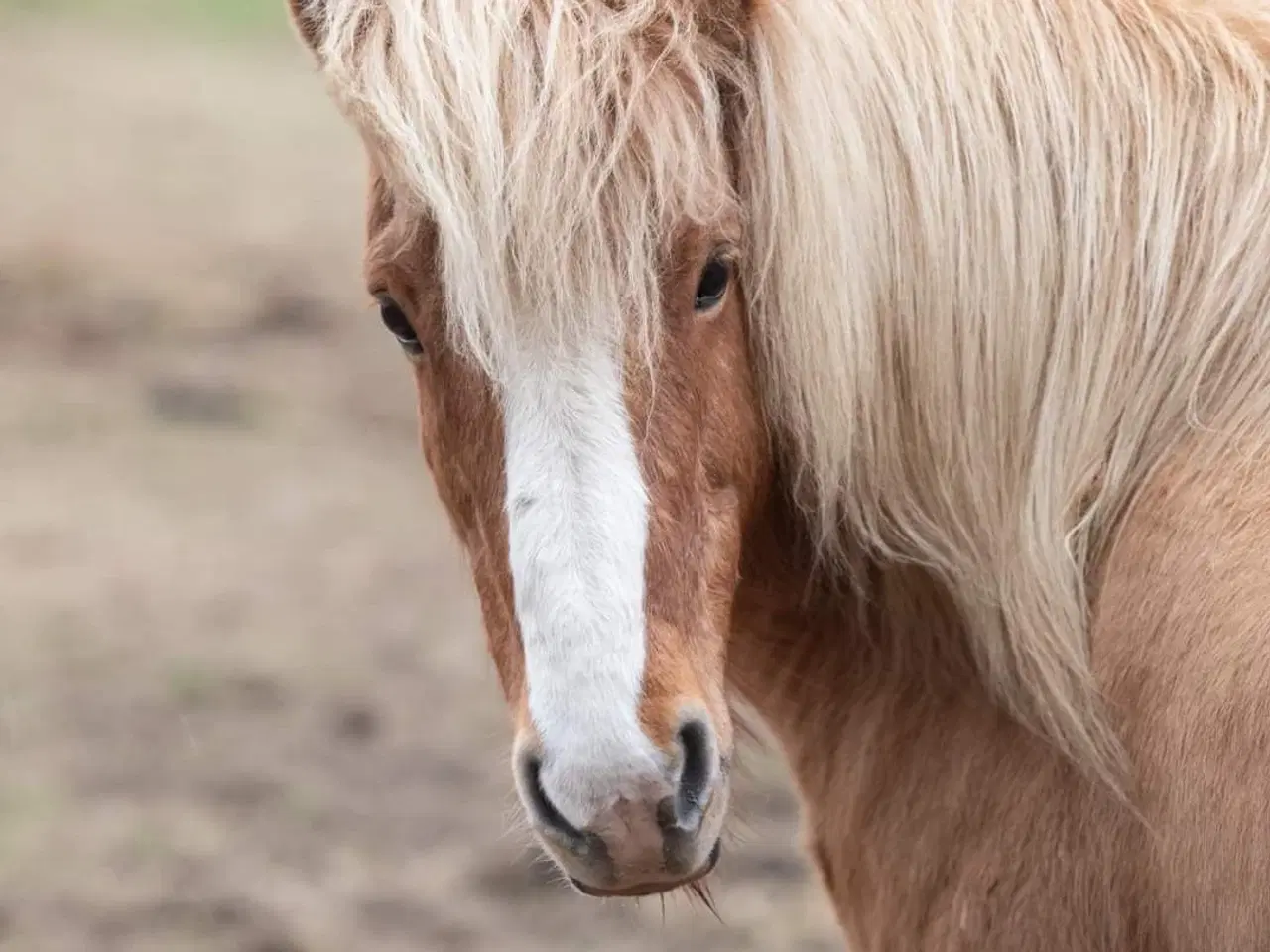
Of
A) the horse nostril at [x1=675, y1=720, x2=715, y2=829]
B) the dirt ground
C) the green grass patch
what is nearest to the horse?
the horse nostril at [x1=675, y1=720, x2=715, y2=829]

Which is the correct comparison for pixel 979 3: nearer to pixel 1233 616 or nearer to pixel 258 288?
pixel 1233 616

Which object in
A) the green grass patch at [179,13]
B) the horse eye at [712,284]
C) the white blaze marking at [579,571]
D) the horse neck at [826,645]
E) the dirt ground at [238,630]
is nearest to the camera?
the white blaze marking at [579,571]

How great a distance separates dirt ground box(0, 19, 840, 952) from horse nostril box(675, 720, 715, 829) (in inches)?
27.2

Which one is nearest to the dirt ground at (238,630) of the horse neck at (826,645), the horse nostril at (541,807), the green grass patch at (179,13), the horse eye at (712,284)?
the horse neck at (826,645)

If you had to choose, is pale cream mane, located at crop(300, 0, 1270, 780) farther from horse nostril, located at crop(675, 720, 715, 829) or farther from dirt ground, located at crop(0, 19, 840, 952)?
dirt ground, located at crop(0, 19, 840, 952)

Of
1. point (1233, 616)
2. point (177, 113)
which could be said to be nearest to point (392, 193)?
point (1233, 616)

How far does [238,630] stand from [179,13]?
8.96 meters

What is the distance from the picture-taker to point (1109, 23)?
207 cm

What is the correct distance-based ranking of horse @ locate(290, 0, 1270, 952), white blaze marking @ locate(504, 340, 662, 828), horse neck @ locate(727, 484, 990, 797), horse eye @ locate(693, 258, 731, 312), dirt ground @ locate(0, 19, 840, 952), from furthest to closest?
1. dirt ground @ locate(0, 19, 840, 952)
2. horse neck @ locate(727, 484, 990, 797)
3. horse eye @ locate(693, 258, 731, 312)
4. horse @ locate(290, 0, 1270, 952)
5. white blaze marking @ locate(504, 340, 662, 828)

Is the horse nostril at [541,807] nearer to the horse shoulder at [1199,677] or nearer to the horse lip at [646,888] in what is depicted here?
the horse lip at [646,888]

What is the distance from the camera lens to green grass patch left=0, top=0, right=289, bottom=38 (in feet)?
43.0

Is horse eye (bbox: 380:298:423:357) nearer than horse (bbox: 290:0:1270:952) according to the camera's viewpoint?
No

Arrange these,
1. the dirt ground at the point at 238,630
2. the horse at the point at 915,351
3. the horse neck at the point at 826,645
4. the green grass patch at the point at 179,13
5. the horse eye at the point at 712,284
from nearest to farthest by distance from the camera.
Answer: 1. the horse at the point at 915,351
2. the horse eye at the point at 712,284
3. the horse neck at the point at 826,645
4. the dirt ground at the point at 238,630
5. the green grass patch at the point at 179,13

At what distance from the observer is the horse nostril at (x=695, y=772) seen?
178 centimetres
